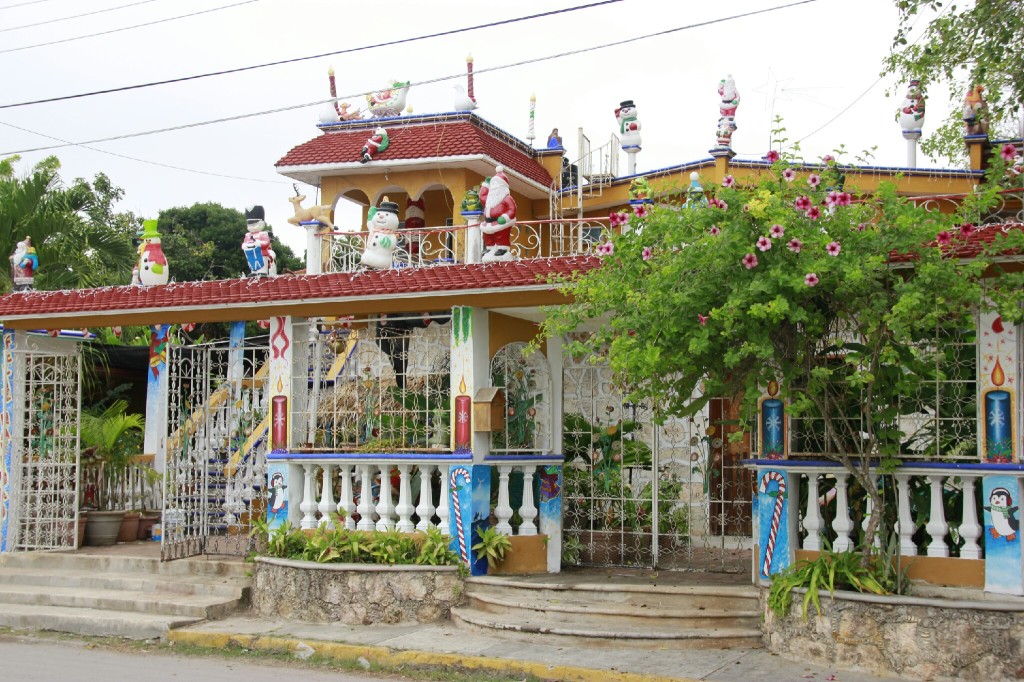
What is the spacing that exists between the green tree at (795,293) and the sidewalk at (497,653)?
4.81 feet

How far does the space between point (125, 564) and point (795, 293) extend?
27.1ft

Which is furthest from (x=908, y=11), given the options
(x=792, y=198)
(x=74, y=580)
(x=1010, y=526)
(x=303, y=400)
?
(x=74, y=580)

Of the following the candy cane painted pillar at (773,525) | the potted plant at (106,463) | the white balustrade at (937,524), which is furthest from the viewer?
the potted plant at (106,463)

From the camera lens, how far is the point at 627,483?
1155 centimetres

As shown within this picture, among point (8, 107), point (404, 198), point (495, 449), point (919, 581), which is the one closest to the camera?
point (919, 581)

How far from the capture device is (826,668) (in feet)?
27.7

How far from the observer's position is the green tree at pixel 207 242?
32719mm

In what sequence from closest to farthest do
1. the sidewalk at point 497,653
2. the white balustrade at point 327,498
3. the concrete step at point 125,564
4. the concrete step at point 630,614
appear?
1. the sidewalk at point 497,653
2. the concrete step at point 630,614
3. the white balustrade at point 327,498
4. the concrete step at point 125,564

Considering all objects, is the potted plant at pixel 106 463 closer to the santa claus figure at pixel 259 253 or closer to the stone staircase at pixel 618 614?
the santa claus figure at pixel 259 253

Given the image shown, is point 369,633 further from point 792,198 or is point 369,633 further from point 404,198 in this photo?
point 404,198

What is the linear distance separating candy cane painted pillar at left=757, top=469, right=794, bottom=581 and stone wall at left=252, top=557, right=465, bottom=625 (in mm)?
2902

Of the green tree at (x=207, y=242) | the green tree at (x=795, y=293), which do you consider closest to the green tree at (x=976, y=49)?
the green tree at (x=795, y=293)

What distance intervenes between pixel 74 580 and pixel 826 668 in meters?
8.17

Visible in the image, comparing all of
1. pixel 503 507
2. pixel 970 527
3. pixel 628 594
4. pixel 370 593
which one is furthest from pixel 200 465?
pixel 970 527
